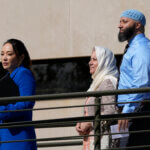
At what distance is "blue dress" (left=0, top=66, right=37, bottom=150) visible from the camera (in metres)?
6.94

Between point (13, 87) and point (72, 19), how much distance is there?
3410 millimetres

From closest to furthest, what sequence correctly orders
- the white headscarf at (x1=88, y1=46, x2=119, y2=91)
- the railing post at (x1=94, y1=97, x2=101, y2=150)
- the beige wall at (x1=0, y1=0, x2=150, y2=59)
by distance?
the railing post at (x1=94, y1=97, x2=101, y2=150)
the white headscarf at (x1=88, y1=46, x2=119, y2=91)
the beige wall at (x1=0, y1=0, x2=150, y2=59)

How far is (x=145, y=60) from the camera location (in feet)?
22.3

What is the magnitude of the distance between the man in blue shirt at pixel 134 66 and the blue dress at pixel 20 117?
36.1 inches

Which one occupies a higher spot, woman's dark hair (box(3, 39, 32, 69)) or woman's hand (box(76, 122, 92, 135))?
woman's dark hair (box(3, 39, 32, 69))

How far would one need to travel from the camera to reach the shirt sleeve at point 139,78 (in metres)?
6.75

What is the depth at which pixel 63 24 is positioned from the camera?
409 inches

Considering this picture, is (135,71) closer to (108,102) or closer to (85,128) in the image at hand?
(108,102)

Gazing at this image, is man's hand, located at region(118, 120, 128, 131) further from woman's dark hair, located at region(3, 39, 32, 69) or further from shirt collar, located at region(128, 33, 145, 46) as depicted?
woman's dark hair, located at region(3, 39, 32, 69)

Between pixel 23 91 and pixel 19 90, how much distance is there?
65 millimetres

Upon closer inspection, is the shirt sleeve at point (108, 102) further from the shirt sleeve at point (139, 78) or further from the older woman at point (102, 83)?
the shirt sleeve at point (139, 78)

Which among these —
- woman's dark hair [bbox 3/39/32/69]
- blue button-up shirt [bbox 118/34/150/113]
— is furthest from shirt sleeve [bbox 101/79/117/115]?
woman's dark hair [bbox 3/39/32/69]

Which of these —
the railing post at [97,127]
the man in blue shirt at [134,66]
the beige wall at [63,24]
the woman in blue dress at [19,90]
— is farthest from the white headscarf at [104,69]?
the beige wall at [63,24]

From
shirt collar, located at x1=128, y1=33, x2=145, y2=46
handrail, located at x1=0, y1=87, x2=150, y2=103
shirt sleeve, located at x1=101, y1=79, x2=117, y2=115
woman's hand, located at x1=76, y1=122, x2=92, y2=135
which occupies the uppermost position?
shirt collar, located at x1=128, y1=33, x2=145, y2=46
